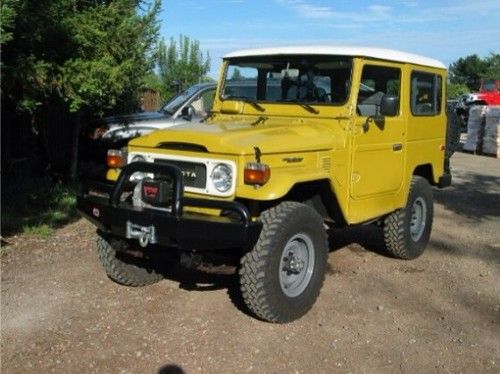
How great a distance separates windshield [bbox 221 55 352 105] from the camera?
17.2ft

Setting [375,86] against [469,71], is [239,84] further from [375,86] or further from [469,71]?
[469,71]

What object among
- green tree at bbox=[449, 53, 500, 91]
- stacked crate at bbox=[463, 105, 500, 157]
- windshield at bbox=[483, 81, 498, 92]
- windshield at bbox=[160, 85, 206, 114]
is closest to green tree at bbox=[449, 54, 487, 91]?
green tree at bbox=[449, 53, 500, 91]

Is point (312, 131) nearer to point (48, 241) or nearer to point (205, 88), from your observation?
point (48, 241)

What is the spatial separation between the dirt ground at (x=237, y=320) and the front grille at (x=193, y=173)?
1032 mm

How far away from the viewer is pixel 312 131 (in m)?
4.92

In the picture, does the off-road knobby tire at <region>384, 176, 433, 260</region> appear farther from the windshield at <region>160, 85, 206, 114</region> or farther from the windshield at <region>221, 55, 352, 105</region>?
the windshield at <region>160, 85, 206, 114</region>

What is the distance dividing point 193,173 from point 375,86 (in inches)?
79.1

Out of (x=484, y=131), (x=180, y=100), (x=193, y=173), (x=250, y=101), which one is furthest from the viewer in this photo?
(x=484, y=131)

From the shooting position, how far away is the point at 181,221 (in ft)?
13.3

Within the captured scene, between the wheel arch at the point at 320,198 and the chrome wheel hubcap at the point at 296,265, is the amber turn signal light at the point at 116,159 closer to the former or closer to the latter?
the wheel arch at the point at 320,198

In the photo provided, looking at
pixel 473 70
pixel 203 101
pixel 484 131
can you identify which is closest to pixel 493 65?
pixel 473 70

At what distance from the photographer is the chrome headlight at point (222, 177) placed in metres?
4.33

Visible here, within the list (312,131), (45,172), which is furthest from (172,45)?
(312,131)

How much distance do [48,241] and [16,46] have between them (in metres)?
2.06
